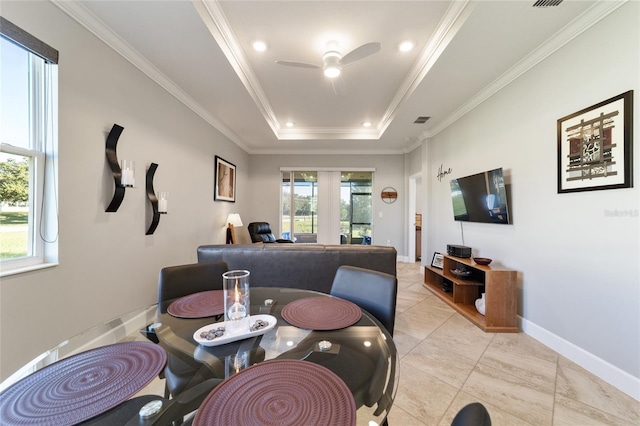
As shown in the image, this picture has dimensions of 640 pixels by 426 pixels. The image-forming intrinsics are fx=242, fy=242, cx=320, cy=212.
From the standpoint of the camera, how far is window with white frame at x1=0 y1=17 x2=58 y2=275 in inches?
60.7

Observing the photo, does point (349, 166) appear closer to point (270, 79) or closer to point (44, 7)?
point (270, 79)

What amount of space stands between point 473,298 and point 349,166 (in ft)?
13.2

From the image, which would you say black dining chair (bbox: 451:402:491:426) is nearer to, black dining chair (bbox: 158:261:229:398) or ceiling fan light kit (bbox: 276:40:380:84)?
black dining chair (bbox: 158:261:229:398)

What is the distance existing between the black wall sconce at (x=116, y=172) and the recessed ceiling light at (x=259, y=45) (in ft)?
5.01

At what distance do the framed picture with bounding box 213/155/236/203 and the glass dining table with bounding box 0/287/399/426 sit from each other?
3.40 m

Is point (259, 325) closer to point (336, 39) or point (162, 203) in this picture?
point (162, 203)

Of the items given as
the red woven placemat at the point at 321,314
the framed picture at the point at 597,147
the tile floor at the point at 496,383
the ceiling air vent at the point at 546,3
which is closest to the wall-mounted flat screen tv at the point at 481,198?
the framed picture at the point at 597,147

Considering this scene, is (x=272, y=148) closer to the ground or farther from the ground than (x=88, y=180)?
farther from the ground

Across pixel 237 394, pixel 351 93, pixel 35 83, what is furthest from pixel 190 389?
pixel 351 93

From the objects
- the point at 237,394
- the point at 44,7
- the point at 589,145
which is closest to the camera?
the point at 237,394

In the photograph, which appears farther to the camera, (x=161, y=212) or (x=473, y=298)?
(x=473, y=298)

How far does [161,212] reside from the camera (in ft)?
9.16

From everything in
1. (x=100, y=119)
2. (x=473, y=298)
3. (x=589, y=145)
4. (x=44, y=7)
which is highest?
(x=44, y=7)

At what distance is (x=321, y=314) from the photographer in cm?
122
